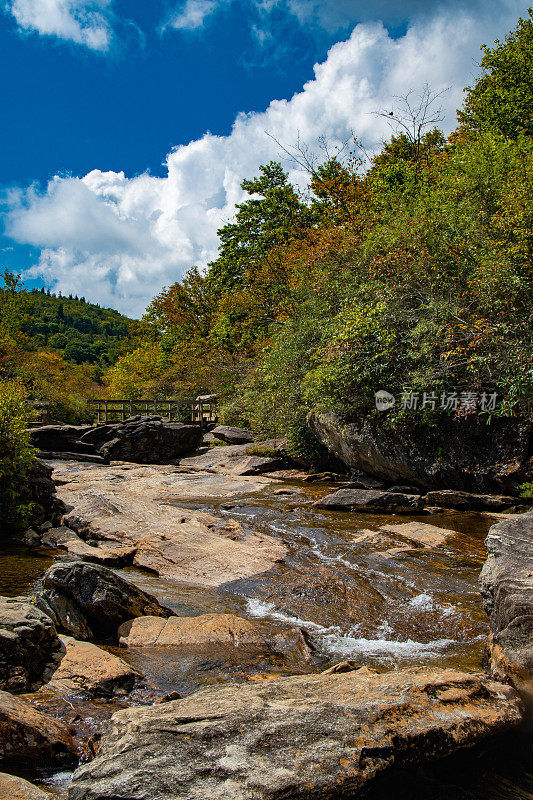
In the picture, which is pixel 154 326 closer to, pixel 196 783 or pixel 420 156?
pixel 420 156

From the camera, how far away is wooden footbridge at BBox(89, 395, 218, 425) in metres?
35.2

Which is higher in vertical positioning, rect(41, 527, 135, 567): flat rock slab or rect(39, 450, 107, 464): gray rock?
rect(41, 527, 135, 567): flat rock slab

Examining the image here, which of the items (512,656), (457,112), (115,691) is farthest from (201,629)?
(457,112)

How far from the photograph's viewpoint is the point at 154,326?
51.9 metres

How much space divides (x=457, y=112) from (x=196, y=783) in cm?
3352

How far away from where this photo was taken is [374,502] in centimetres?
1125

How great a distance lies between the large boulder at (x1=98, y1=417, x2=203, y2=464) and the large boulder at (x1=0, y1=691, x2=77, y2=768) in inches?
824

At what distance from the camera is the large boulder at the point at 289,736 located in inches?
87.3

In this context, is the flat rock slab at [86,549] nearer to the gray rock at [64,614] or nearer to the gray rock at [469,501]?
the gray rock at [64,614]

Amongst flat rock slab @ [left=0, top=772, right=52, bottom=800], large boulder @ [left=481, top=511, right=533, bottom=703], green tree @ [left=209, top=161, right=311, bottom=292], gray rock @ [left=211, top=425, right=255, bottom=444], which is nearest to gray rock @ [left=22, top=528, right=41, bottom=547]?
flat rock slab @ [left=0, top=772, right=52, bottom=800]

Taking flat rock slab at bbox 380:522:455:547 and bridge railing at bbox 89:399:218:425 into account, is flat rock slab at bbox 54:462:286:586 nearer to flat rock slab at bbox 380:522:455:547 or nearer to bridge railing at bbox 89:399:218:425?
flat rock slab at bbox 380:522:455:547

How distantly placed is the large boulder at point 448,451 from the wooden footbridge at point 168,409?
20661 mm

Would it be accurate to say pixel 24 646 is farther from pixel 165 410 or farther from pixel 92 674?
pixel 165 410

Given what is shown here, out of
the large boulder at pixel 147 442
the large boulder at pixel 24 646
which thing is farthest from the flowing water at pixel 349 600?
the large boulder at pixel 147 442
